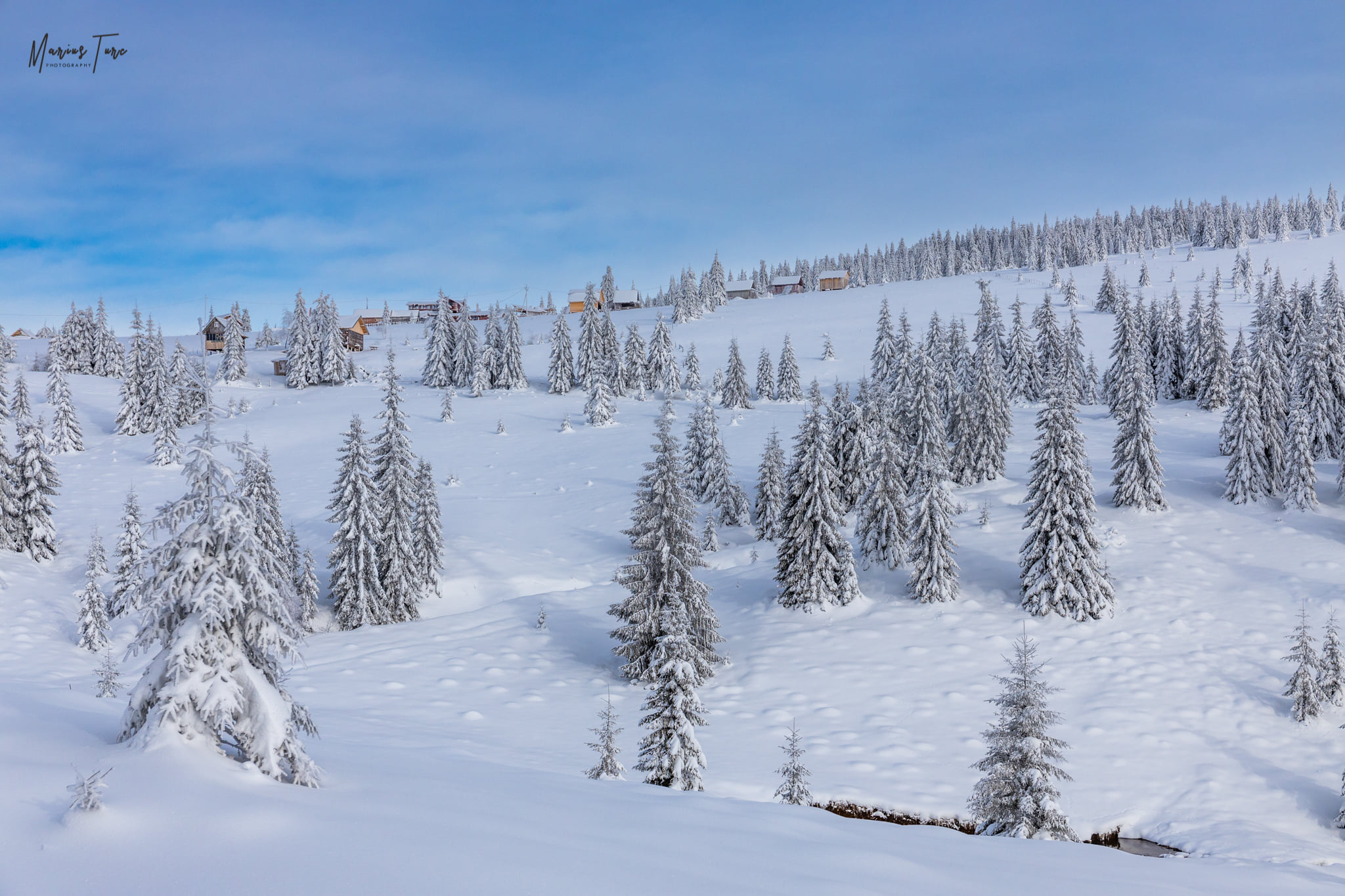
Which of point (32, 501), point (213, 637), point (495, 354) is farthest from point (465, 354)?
point (213, 637)

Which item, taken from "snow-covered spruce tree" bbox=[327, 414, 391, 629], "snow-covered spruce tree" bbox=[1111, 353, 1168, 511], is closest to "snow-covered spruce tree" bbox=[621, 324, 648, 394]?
"snow-covered spruce tree" bbox=[327, 414, 391, 629]

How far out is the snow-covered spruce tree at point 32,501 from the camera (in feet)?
122

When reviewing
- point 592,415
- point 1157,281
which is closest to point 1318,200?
point 1157,281

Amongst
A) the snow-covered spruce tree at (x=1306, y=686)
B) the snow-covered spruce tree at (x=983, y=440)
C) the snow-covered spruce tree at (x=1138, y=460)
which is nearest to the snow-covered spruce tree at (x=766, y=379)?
the snow-covered spruce tree at (x=983, y=440)

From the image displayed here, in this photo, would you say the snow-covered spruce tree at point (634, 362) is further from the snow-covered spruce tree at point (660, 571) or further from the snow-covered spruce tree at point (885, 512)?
the snow-covered spruce tree at point (660, 571)

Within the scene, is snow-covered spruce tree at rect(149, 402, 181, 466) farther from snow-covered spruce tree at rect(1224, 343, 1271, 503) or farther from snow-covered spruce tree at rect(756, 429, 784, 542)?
snow-covered spruce tree at rect(1224, 343, 1271, 503)

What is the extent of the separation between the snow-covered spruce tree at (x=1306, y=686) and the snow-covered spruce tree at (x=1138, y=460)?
1731 cm

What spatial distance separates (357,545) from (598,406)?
3965 centimetres

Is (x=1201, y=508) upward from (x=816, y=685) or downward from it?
upward

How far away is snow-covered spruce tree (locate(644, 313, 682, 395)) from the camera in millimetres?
85625

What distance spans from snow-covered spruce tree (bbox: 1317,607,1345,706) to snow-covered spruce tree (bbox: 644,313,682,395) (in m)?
67.0

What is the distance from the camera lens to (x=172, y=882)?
522 centimetres

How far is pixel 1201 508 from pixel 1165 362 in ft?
140

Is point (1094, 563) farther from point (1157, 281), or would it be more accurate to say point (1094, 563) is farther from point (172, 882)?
point (1157, 281)
